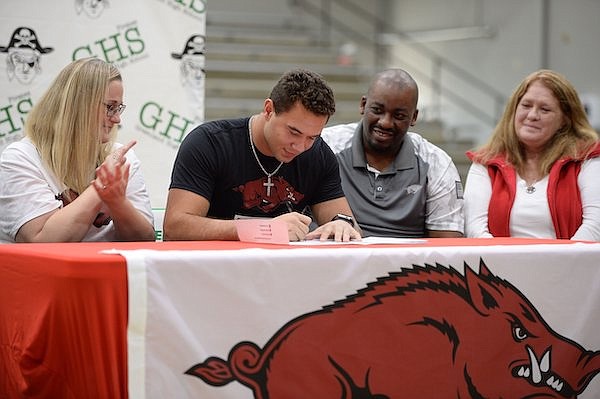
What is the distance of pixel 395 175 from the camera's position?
346cm

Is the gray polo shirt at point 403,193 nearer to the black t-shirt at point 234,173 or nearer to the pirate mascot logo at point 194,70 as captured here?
the black t-shirt at point 234,173

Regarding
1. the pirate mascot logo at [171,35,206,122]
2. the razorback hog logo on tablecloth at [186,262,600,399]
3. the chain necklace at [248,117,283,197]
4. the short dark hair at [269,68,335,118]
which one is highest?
the pirate mascot logo at [171,35,206,122]

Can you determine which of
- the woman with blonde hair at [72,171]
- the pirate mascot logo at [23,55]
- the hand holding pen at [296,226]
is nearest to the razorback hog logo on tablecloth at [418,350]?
the hand holding pen at [296,226]

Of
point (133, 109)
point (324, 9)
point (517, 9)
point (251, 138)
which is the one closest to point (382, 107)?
point (251, 138)

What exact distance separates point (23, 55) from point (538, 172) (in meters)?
2.08

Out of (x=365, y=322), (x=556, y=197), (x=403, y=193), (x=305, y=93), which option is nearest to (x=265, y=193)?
(x=305, y=93)

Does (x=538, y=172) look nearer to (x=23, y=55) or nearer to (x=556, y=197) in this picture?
(x=556, y=197)

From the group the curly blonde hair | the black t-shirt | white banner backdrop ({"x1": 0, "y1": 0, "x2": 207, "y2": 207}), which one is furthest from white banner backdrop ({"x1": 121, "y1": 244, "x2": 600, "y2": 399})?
white banner backdrop ({"x1": 0, "y1": 0, "x2": 207, "y2": 207})

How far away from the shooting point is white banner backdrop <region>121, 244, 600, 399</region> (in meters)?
1.88

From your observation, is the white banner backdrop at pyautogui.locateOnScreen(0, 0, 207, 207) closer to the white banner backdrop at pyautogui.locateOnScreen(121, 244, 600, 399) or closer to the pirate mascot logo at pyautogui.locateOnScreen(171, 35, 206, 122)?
the pirate mascot logo at pyautogui.locateOnScreen(171, 35, 206, 122)

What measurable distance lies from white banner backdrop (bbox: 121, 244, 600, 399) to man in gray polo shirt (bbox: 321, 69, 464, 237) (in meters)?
1.08

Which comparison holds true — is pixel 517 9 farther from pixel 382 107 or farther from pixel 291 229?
pixel 291 229

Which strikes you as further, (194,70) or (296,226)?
(194,70)

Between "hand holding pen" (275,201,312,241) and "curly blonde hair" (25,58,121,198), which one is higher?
"curly blonde hair" (25,58,121,198)
